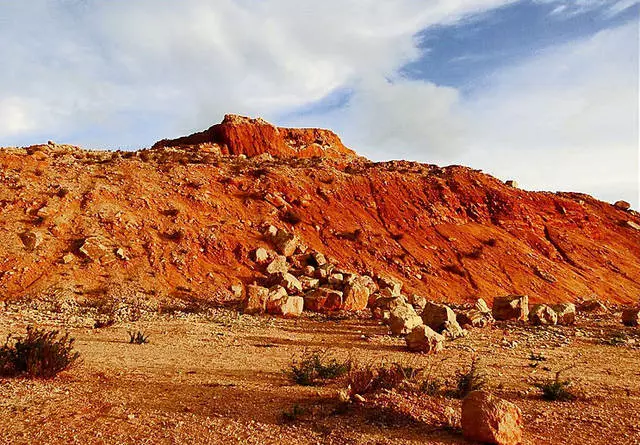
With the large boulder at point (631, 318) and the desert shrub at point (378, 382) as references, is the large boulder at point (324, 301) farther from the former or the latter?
the desert shrub at point (378, 382)

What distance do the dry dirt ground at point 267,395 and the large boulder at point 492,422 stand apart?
26 centimetres

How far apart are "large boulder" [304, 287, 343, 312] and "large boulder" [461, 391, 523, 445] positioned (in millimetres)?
12401

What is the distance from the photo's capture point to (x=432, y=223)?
2833 cm

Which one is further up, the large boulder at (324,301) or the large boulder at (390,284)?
the large boulder at (390,284)

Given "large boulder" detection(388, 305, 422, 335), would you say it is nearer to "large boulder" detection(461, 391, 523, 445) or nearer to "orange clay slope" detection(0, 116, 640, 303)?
"orange clay slope" detection(0, 116, 640, 303)

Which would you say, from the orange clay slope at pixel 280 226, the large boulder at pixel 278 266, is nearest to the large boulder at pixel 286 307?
the orange clay slope at pixel 280 226

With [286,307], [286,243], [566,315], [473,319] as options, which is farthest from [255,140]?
[566,315]

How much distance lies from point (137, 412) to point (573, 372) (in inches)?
319

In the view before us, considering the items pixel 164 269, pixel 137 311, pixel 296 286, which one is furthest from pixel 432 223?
pixel 137 311

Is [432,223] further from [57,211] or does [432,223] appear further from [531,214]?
[57,211]

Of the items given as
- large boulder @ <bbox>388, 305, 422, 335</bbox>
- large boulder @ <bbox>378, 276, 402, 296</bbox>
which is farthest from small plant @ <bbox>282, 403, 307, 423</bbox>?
large boulder @ <bbox>378, 276, 402, 296</bbox>

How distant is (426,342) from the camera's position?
Answer: 35.4ft

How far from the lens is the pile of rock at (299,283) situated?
1667 cm

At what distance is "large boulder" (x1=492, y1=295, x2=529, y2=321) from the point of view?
16.9 meters
